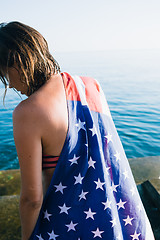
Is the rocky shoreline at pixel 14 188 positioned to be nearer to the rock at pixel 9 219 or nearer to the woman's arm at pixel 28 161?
the rock at pixel 9 219

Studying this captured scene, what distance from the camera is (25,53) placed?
1.20 metres

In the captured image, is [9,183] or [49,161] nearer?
[49,161]

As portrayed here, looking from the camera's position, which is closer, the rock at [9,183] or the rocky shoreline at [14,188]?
the rocky shoreline at [14,188]

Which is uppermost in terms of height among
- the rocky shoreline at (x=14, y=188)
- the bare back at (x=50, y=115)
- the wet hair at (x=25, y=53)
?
the wet hair at (x=25, y=53)

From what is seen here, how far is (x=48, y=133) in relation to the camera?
1093 mm

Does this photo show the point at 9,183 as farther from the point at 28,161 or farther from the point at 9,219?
the point at 28,161

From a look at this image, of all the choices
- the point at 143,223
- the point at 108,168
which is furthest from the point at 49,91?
the point at 143,223

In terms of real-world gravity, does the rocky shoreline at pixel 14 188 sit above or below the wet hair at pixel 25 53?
below

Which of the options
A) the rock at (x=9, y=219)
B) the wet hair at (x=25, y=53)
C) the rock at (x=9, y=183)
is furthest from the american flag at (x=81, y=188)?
the rock at (x=9, y=183)

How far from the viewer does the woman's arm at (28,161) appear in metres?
1.05

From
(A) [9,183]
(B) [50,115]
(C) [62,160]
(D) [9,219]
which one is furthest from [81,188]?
(A) [9,183]

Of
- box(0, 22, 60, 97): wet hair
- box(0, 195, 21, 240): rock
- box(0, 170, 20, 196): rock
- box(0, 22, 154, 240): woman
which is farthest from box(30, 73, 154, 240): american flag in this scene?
box(0, 170, 20, 196): rock

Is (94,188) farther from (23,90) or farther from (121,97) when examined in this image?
(121,97)

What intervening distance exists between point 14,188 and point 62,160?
2.90 m
